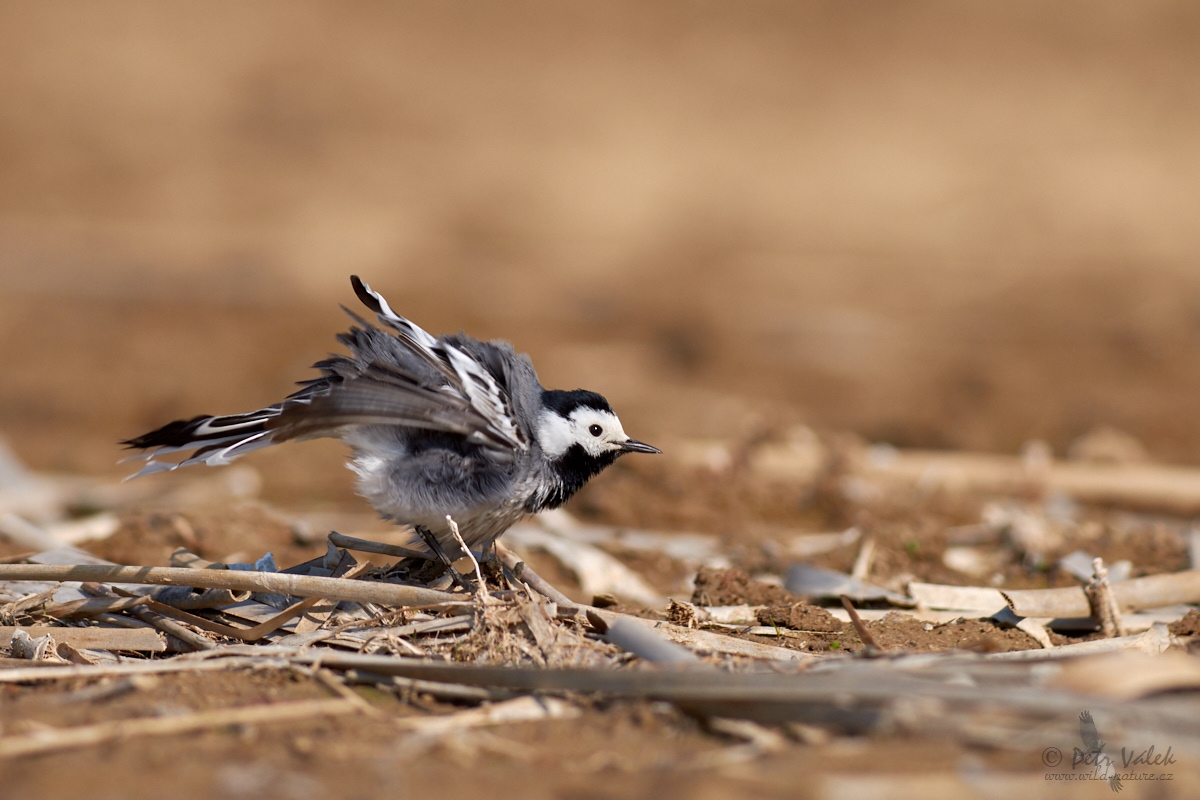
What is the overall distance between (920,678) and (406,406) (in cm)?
191

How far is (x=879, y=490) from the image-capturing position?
7449mm

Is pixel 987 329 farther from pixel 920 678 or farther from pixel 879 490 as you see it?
pixel 920 678

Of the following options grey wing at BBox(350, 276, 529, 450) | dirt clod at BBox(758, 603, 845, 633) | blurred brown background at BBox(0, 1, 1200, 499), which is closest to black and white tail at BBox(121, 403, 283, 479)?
grey wing at BBox(350, 276, 529, 450)

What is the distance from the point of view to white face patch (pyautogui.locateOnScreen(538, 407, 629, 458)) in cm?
454

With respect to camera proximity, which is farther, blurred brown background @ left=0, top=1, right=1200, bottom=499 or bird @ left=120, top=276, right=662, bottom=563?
blurred brown background @ left=0, top=1, right=1200, bottom=499

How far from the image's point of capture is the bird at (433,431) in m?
4.05

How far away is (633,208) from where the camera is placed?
744 inches

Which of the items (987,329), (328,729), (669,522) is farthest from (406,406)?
(987,329)

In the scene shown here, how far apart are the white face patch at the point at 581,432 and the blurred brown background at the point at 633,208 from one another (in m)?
3.58

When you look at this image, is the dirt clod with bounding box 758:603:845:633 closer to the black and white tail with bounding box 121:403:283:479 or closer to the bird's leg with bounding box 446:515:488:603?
the bird's leg with bounding box 446:515:488:603

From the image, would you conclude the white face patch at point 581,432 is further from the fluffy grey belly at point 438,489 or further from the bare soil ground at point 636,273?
the bare soil ground at point 636,273

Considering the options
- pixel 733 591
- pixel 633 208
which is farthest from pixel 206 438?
pixel 633 208

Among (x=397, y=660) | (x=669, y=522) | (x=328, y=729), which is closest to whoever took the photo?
(x=328, y=729)

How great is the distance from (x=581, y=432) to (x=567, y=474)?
18 centimetres
